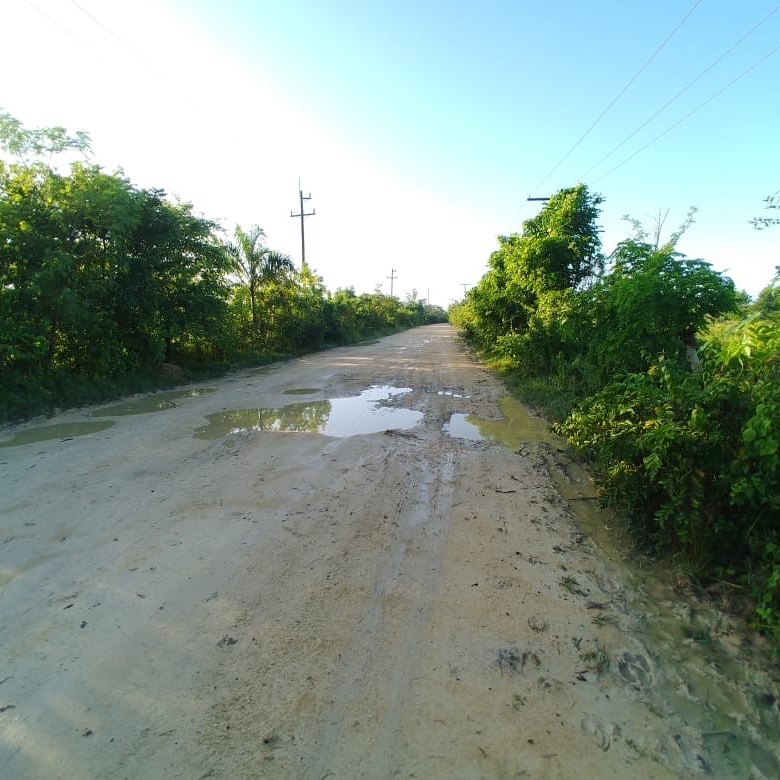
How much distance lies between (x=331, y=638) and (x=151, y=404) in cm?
774

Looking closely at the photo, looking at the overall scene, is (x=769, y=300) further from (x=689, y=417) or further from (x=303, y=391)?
(x=303, y=391)

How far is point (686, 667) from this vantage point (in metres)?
2.47

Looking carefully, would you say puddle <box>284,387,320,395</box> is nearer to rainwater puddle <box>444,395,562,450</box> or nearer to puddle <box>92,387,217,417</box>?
puddle <box>92,387,217,417</box>

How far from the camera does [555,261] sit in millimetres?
11242

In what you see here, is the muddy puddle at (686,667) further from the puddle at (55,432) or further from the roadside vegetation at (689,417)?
the puddle at (55,432)

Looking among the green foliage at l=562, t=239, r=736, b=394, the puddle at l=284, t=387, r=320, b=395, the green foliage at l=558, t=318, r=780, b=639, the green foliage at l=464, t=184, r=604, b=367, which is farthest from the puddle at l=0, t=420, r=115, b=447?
the green foliage at l=464, t=184, r=604, b=367

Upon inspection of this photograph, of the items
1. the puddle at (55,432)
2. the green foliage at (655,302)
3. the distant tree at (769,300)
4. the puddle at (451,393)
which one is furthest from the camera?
the puddle at (451,393)

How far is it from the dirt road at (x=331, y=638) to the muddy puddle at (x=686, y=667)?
1 centimetres

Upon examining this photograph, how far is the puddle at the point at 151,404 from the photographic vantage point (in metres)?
8.10

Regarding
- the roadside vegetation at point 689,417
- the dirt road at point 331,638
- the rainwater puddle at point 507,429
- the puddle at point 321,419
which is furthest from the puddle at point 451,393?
the dirt road at point 331,638

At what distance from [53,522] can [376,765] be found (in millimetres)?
3534

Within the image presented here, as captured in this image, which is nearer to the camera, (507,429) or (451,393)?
(507,429)

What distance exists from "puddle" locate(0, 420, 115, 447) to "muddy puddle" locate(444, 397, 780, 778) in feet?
22.7

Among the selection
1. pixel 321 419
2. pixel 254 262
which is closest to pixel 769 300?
pixel 321 419
